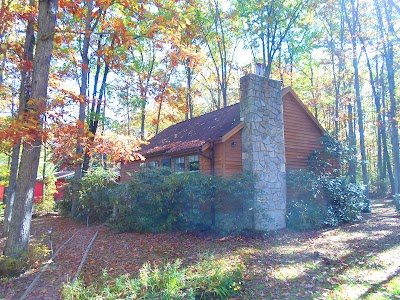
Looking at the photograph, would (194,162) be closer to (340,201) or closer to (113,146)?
(113,146)

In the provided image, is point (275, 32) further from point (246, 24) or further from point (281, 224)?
point (281, 224)

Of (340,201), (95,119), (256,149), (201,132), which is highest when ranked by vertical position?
(95,119)

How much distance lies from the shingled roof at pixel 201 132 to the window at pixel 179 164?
0.55 meters

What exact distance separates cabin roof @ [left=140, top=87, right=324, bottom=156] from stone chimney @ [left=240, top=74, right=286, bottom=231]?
0.61m

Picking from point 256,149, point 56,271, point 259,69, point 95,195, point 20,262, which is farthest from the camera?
point 95,195

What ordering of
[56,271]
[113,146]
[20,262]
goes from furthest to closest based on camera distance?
1. [113,146]
2. [56,271]
3. [20,262]

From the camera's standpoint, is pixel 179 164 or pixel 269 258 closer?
pixel 269 258

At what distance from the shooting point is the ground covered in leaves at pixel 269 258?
14.9ft

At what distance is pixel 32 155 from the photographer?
19.2 ft

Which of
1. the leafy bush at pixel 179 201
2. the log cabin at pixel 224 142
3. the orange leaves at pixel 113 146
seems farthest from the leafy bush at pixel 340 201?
the orange leaves at pixel 113 146

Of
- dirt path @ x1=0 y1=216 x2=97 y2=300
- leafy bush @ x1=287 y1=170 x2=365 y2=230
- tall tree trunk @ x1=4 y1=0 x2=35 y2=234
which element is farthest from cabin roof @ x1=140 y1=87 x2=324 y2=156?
tall tree trunk @ x1=4 y1=0 x2=35 y2=234

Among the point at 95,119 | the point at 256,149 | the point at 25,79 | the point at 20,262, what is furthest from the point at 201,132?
the point at 20,262

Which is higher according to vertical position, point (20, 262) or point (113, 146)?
point (113, 146)

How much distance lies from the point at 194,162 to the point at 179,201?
282cm
